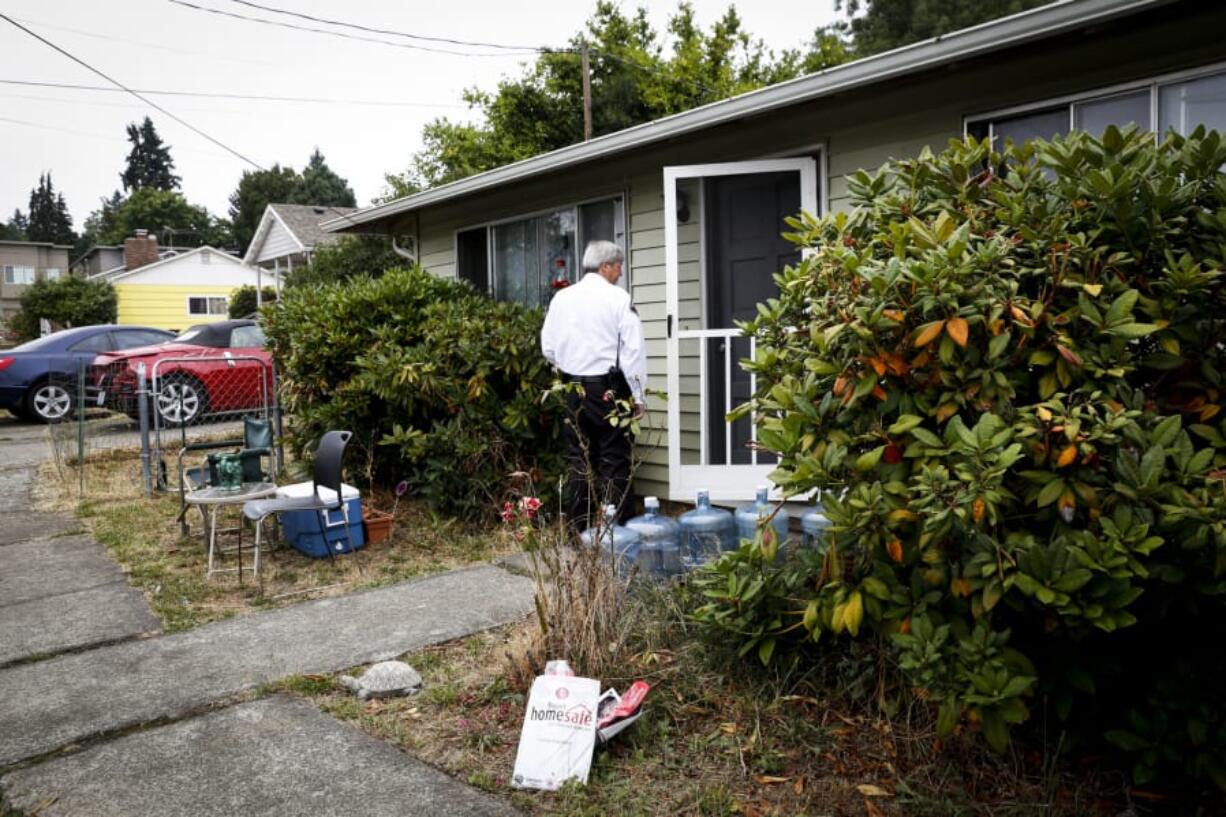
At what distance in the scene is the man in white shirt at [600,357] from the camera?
17.5 ft

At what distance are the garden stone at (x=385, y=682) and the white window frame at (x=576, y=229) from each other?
13.0 ft

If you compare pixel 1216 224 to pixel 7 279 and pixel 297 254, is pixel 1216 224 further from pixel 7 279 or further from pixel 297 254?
pixel 7 279

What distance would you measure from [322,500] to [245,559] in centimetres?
83

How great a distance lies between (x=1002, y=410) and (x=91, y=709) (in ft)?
10.6

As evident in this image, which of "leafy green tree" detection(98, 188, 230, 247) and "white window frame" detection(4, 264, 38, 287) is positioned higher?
"leafy green tree" detection(98, 188, 230, 247)

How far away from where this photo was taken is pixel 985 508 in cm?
208

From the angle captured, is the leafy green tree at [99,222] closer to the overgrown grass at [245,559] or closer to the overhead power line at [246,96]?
the overhead power line at [246,96]

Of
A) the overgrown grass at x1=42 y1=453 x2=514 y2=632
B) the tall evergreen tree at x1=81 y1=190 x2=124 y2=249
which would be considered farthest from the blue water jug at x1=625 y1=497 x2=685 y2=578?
the tall evergreen tree at x1=81 y1=190 x2=124 y2=249

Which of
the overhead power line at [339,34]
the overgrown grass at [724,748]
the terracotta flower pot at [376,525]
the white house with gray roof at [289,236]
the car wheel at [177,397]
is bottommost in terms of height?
the overgrown grass at [724,748]

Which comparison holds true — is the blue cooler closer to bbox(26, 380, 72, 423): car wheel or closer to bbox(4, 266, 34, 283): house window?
bbox(26, 380, 72, 423): car wheel

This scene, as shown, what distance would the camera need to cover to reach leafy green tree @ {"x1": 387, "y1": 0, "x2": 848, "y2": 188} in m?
23.0

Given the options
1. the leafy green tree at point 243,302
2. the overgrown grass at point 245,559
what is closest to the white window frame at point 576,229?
the overgrown grass at point 245,559

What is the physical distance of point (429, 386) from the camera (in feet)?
20.3

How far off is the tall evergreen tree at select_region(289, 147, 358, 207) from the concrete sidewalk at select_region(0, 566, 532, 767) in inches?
2523
